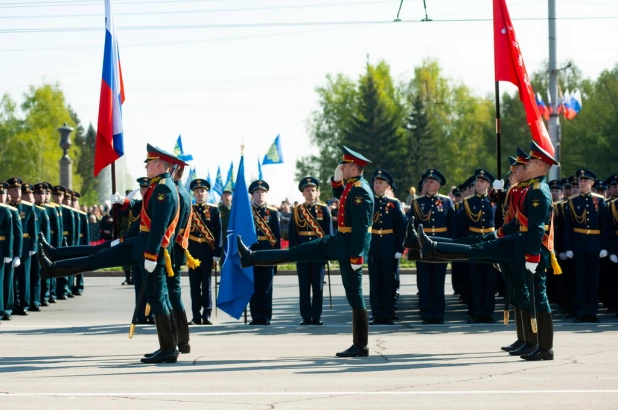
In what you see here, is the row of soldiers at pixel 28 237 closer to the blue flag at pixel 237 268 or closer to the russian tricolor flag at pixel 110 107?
the russian tricolor flag at pixel 110 107

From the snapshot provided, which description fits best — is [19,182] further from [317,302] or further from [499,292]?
[499,292]

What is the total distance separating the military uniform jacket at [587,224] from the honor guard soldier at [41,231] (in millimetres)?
8264

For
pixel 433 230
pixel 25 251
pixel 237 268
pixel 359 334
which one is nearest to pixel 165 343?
pixel 359 334

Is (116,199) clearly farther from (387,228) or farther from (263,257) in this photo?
(387,228)

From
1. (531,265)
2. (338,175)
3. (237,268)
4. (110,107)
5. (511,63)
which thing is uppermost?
(511,63)

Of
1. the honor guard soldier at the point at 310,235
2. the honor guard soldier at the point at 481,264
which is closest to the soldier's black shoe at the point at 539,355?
the honor guard soldier at the point at 481,264

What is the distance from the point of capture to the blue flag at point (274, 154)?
1428 inches

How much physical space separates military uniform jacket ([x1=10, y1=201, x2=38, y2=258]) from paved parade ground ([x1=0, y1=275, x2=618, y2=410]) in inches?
72.9

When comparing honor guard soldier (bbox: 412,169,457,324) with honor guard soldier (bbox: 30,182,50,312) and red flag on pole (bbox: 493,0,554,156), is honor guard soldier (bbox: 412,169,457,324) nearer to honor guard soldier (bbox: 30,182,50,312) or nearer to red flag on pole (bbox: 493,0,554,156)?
red flag on pole (bbox: 493,0,554,156)

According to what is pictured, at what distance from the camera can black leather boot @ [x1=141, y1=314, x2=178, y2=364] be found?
10570 millimetres

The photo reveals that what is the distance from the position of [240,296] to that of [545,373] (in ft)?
18.7

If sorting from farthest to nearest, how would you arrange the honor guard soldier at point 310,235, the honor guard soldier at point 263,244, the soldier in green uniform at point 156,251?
the honor guard soldier at point 263,244
the honor guard soldier at point 310,235
the soldier in green uniform at point 156,251

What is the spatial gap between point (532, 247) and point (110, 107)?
20.8ft

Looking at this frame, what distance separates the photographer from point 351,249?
428 inches
